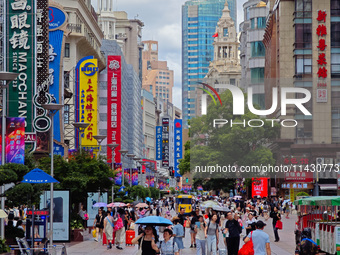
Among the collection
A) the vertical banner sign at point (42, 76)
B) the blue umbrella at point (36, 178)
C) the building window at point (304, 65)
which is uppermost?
the building window at point (304, 65)

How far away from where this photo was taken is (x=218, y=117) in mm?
82250

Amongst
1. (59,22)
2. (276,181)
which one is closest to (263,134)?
(276,181)

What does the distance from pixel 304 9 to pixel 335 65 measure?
248 inches

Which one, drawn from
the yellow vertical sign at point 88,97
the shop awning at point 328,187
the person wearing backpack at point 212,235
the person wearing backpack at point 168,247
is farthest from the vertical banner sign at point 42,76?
the shop awning at point 328,187

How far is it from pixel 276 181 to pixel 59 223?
59.7m

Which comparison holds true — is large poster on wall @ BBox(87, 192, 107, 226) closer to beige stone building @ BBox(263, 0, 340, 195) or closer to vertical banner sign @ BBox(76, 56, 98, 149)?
vertical banner sign @ BBox(76, 56, 98, 149)

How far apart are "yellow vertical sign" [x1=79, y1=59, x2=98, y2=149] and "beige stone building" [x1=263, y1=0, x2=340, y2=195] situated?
62.6 feet

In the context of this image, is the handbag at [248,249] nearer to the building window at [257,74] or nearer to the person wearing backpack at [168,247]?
the person wearing backpack at [168,247]

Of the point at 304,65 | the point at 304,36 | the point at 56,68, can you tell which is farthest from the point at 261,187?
the point at 56,68

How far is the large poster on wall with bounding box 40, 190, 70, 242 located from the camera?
106ft

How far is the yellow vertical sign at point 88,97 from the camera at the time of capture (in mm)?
74500

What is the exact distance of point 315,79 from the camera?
80.1m

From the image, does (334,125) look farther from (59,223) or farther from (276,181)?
(59,223)

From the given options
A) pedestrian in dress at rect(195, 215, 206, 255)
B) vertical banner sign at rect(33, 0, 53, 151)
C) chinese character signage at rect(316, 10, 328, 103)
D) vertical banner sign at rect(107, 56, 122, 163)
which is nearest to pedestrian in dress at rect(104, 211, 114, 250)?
pedestrian in dress at rect(195, 215, 206, 255)
